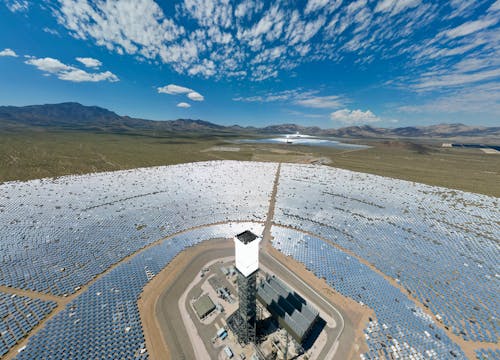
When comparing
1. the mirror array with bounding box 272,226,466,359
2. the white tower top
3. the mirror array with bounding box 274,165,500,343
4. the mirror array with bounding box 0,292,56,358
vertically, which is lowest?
the mirror array with bounding box 0,292,56,358

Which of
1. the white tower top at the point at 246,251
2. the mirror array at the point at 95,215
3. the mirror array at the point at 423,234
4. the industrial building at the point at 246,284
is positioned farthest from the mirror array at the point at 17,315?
the mirror array at the point at 423,234

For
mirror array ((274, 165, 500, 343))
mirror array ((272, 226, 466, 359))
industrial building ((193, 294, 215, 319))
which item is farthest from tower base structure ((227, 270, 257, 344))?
mirror array ((274, 165, 500, 343))

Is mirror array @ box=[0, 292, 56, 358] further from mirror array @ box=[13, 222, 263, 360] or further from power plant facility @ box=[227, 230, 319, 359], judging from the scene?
power plant facility @ box=[227, 230, 319, 359]

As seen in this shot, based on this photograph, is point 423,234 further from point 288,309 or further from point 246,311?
point 246,311

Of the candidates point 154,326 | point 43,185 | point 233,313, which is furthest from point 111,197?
point 233,313

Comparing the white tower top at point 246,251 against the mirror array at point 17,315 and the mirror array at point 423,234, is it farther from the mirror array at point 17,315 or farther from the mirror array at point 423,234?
the mirror array at point 423,234

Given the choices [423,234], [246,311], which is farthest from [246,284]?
[423,234]
